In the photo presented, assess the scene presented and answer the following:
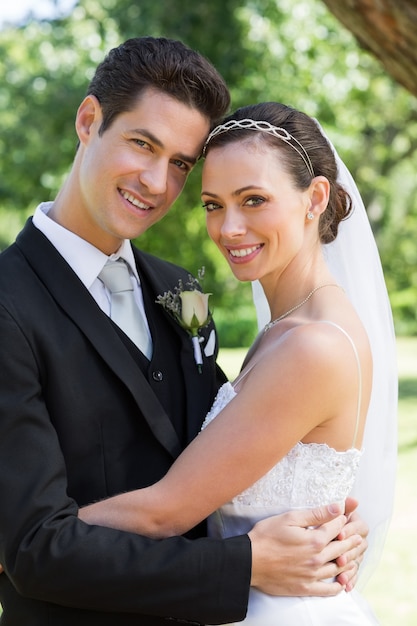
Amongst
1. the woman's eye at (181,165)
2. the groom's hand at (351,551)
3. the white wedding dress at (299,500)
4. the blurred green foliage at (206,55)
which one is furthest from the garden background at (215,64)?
the woman's eye at (181,165)

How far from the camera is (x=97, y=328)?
261cm

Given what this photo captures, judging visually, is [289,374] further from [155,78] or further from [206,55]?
[206,55]

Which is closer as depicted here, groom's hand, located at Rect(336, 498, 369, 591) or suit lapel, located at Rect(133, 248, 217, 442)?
groom's hand, located at Rect(336, 498, 369, 591)

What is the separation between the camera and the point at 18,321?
96.7 inches

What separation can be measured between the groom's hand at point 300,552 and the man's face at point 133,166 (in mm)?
1040

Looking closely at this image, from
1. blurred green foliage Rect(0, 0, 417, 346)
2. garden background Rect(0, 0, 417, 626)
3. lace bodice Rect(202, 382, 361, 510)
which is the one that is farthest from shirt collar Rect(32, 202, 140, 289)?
blurred green foliage Rect(0, 0, 417, 346)

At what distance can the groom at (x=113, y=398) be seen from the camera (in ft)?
7.59

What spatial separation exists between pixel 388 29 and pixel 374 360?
6.45ft

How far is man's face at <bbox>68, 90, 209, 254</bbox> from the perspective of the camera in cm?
280

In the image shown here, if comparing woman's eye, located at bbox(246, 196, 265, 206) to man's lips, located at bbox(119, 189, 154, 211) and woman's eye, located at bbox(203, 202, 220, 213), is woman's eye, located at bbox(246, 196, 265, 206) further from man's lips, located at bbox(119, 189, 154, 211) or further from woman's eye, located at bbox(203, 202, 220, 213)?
man's lips, located at bbox(119, 189, 154, 211)

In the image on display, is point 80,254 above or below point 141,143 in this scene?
below

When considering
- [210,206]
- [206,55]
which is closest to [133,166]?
[210,206]

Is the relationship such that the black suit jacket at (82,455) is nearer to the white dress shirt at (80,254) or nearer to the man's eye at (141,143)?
the white dress shirt at (80,254)

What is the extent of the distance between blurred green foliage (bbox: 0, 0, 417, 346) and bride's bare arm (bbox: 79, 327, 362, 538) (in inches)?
422
